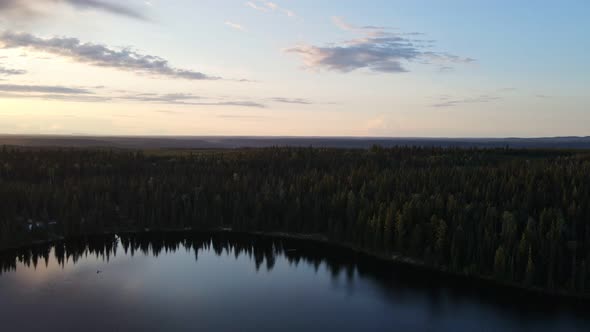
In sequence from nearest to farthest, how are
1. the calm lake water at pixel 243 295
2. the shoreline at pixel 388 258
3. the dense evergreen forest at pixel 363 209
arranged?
1. the calm lake water at pixel 243 295
2. the shoreline at pixel 388 258
3. the dense evergreen forest at pixel 363 209

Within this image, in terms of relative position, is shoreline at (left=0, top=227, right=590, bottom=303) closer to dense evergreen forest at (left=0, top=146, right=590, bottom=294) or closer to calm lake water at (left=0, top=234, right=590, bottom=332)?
dense evergreen forest at (left=0, top=146, right=590, bottom=294)

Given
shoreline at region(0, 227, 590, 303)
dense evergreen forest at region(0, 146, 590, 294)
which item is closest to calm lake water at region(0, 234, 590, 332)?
shoreline at region(0, 227, 590, 303)

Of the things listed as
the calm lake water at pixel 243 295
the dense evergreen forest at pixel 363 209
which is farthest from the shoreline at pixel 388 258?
the calm lake water at pixel 243 295

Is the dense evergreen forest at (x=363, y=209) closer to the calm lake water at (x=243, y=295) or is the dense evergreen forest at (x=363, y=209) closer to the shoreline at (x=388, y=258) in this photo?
the shoreline at (x=388, y=258)

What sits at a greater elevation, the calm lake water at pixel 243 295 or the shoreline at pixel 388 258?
the shoreline at pixel 388 258

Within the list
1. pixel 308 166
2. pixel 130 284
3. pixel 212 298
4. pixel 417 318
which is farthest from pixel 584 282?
pixel 308 166

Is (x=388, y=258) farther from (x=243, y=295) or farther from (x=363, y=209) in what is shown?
(x=243, y=295)

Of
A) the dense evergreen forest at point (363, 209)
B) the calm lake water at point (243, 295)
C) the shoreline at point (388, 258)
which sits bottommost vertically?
the calm lake water at point (243, 295)

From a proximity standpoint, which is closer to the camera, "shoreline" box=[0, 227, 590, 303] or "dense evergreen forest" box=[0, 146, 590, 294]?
"shoreline" box=[0, 227, 590, 303]
